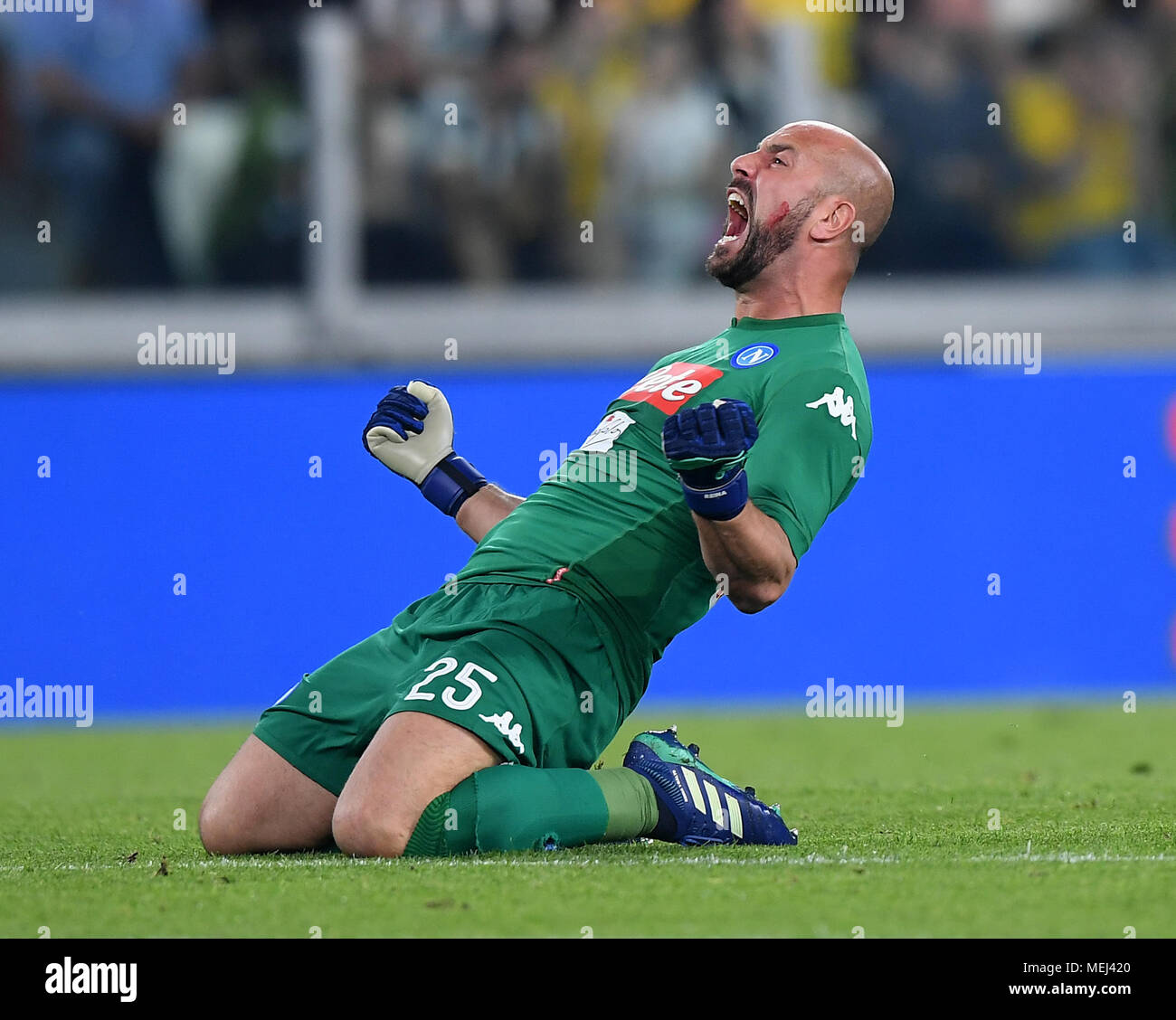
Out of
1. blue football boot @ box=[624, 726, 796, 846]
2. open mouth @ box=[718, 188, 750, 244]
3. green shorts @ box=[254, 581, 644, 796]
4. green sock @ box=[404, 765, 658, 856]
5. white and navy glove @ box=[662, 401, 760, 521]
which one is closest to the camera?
white and navy glove @ box=[662, 401, 760, 521]

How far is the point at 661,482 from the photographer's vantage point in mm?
4453

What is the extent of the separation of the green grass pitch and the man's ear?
146 centimetres

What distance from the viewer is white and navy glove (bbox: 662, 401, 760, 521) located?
3.66m

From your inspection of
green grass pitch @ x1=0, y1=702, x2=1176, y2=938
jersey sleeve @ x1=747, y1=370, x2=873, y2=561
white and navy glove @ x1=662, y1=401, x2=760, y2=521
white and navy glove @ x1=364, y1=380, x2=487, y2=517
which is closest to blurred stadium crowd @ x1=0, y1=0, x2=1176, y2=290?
green grass pitch @ x1=0, y1=702, x2=1176, y2=938

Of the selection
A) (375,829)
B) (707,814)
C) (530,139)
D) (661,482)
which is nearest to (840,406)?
(661,482)

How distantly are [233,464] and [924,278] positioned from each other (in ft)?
12.5

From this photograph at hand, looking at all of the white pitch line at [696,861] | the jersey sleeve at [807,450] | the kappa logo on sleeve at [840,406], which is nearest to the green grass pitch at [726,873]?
the white pitch line at [696,861]

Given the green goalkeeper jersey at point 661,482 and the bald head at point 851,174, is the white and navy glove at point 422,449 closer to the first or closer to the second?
the green goalkeeper jersey at point 661,482

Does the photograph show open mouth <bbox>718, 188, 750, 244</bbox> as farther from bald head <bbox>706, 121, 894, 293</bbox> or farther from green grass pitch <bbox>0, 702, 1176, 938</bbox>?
green grass pitch <bbox>0, 702, 1176, 938</bbox>

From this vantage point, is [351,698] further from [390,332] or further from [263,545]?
[390,332]

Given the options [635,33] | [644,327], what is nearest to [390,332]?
[644,327]

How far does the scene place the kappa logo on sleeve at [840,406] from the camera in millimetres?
4168
